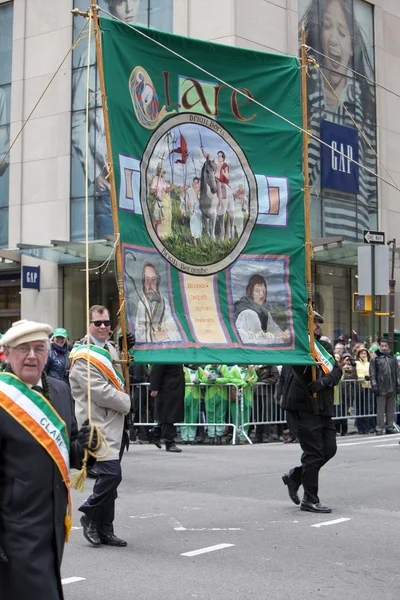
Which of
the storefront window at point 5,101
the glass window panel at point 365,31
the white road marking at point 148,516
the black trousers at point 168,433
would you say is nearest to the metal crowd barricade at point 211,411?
the black trousers at point 168,433

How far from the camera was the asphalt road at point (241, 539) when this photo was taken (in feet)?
20.1

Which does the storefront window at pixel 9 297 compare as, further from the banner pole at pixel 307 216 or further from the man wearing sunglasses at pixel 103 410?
the man wearing sunglasses at pixel 103 410

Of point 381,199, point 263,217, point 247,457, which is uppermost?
point 381,199

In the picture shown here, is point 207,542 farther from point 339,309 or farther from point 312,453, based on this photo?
point 339,309

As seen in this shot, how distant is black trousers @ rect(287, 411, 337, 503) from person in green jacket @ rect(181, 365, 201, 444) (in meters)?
7.31

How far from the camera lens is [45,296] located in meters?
29.3

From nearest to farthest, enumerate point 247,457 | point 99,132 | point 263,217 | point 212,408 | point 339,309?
1. point 263,217
2. point 247,457
3. point 212,408
4. point 99,132
5. point 339,309

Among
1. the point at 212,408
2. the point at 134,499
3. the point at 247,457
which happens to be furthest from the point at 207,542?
the point at 212,408

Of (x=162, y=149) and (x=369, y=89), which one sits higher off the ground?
(x=369, y=89)

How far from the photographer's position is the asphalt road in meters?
6.11

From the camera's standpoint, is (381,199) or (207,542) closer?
(207,542)

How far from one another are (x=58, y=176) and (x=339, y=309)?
401 inches

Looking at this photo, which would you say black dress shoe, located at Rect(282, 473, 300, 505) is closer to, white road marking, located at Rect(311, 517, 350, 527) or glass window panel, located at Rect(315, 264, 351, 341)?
white road marking, located at Rect(311, 517, 350, 527)

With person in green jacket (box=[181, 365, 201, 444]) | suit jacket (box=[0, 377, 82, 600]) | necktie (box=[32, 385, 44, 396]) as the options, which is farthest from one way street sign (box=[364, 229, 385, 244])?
suit jacket (box=[0, 377, 82, 600])
